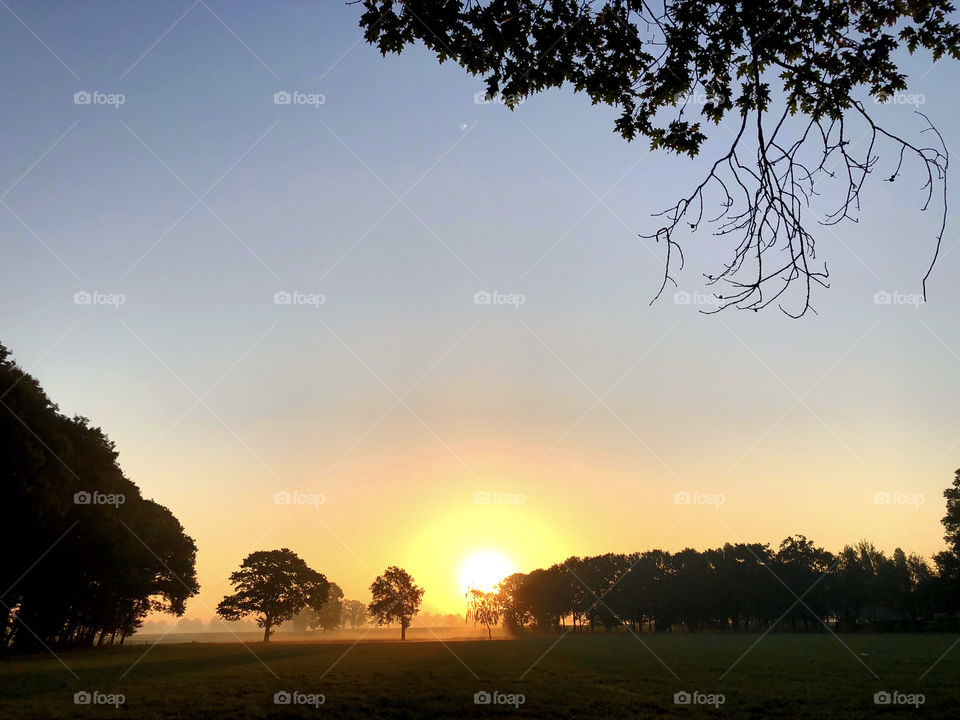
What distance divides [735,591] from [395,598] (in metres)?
65.0

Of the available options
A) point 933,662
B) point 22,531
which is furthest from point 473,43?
point 22,531

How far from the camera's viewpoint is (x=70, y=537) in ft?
124

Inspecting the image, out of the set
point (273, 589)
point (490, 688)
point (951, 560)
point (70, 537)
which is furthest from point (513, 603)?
point (490, 688)

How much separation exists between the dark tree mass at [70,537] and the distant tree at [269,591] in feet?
102

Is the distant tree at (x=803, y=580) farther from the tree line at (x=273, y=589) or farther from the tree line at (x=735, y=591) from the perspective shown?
the tree line at (x=273, y=589)

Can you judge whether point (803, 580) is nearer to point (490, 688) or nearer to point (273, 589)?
point (273, 589)

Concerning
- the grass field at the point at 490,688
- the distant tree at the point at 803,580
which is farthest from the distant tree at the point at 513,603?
the grass field at the point at 490,688

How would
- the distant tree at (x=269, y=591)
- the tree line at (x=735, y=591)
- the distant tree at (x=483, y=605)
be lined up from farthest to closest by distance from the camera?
the distant tree at (x=483, y=605) → the tree line at (x=735, y=591) → the distant tree at (x=269, y=591)

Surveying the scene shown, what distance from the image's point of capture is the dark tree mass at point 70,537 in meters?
29.7

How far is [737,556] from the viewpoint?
12344 cm

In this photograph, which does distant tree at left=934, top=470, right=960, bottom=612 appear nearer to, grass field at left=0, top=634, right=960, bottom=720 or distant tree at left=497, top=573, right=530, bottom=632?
grass field at left=0, top=634, right=960, bottom=720

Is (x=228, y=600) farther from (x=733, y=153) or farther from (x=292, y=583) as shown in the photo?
(x=733, y=153)

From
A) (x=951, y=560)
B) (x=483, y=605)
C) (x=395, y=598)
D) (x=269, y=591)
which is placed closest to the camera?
(x=951, y=560)

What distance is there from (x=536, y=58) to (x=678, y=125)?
1951 millimetres
